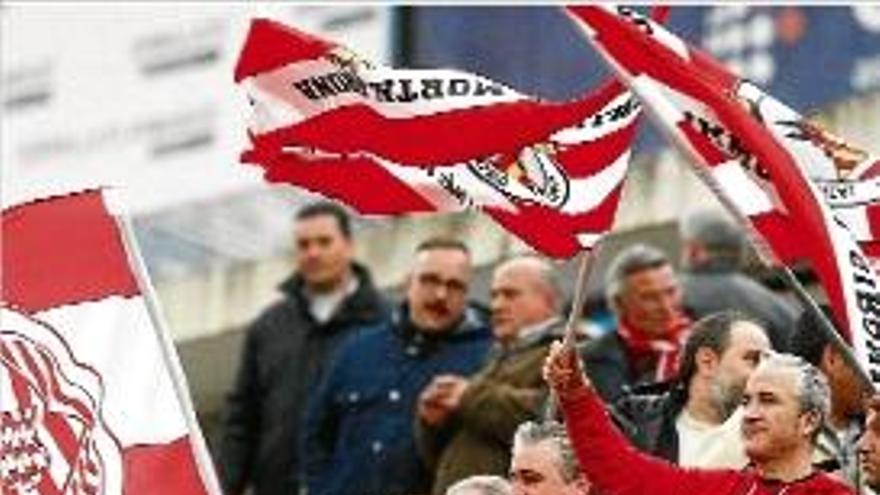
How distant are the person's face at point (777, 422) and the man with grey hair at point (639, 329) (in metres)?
2.72

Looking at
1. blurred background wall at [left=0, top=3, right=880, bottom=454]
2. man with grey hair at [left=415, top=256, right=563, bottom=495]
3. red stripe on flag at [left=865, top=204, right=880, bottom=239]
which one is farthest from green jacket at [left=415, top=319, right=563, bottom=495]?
blurred background wall at [left=0, top=3, right=880, bottom=454]

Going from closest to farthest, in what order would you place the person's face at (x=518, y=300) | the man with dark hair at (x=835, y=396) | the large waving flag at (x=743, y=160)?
the large waving flag at (x=743, y=160) → the man with dark hair at (x=835, y=396) → the person's face at (x=518, y=300)

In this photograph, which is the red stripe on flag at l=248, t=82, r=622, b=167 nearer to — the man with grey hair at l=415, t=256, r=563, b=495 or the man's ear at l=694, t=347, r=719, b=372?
the man's ear at l=694, t=347, r=719, b=372

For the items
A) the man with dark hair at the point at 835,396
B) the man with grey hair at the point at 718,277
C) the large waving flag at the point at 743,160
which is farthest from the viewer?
the man with grey hair at the point at 718,277

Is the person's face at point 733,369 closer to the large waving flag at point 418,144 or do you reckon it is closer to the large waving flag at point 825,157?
the large waving flag at point 418,144

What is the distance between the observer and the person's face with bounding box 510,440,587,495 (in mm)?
12758

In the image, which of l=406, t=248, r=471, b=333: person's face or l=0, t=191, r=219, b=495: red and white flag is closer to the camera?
l=0, t=191, r=219, b=495: red and white flag

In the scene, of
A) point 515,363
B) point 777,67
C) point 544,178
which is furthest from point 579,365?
point 777,67

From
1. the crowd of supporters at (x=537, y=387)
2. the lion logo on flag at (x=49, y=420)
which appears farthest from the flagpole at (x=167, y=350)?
the crowd of supporters at (x=537, y=387)

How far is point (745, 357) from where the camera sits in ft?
45.0

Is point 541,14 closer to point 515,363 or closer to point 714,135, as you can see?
point 515,363

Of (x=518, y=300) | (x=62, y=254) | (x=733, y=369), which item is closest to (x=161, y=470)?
(x=62, y=254)

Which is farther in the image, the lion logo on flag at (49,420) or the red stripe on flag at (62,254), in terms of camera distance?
the red stripe on flag at (62,254)

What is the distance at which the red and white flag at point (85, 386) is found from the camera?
13.0 meters
